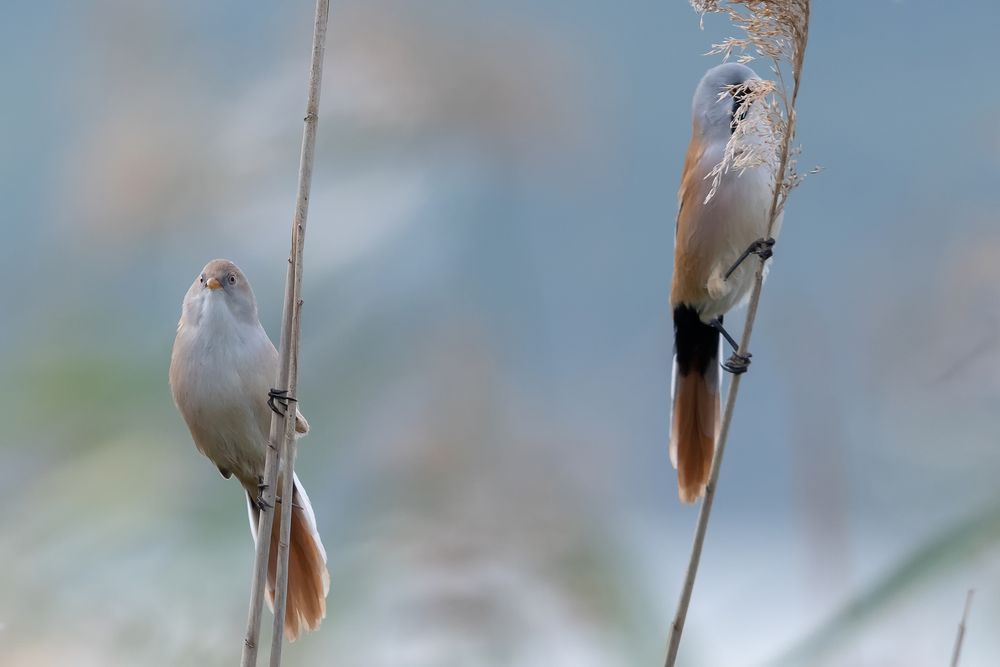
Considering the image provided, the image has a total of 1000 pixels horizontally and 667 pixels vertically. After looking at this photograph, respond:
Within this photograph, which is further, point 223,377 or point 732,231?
point 732,231

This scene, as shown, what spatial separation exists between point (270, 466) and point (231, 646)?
50.3 inches

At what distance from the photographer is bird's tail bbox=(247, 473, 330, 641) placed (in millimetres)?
1498

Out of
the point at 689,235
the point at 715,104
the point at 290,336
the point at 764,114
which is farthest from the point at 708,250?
the point at 290,336

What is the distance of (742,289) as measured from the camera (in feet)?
6.25

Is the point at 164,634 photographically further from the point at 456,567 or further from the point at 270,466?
the point at 270,466

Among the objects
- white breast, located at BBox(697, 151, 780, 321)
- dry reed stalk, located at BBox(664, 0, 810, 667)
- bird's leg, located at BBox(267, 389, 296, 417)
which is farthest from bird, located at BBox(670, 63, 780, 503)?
bird's leg, located at BBox(267, 389, 296, 417)

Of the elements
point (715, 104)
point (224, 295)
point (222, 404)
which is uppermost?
point (715, 104)

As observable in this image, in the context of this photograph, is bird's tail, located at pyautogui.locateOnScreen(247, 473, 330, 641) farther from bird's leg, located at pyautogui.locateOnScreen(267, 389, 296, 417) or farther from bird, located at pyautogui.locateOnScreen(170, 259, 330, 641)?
bird's leg, located at pyautogui.locateOnScreen(267, 389, 296, 417)

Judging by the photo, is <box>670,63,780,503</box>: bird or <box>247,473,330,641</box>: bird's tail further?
<box>670,63,780,503</box>: bird

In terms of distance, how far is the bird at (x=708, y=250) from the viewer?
1762mm

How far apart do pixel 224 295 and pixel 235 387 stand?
14 centimetres

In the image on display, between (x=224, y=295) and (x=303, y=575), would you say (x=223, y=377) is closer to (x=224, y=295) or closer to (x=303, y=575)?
(x=224, y=295)

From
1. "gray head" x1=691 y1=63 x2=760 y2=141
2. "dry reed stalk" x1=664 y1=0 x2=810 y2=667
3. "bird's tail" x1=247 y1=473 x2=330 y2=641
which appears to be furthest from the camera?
"gray head" x1=691 y1=63 x2=760 y2=141

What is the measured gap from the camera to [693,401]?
189cm
